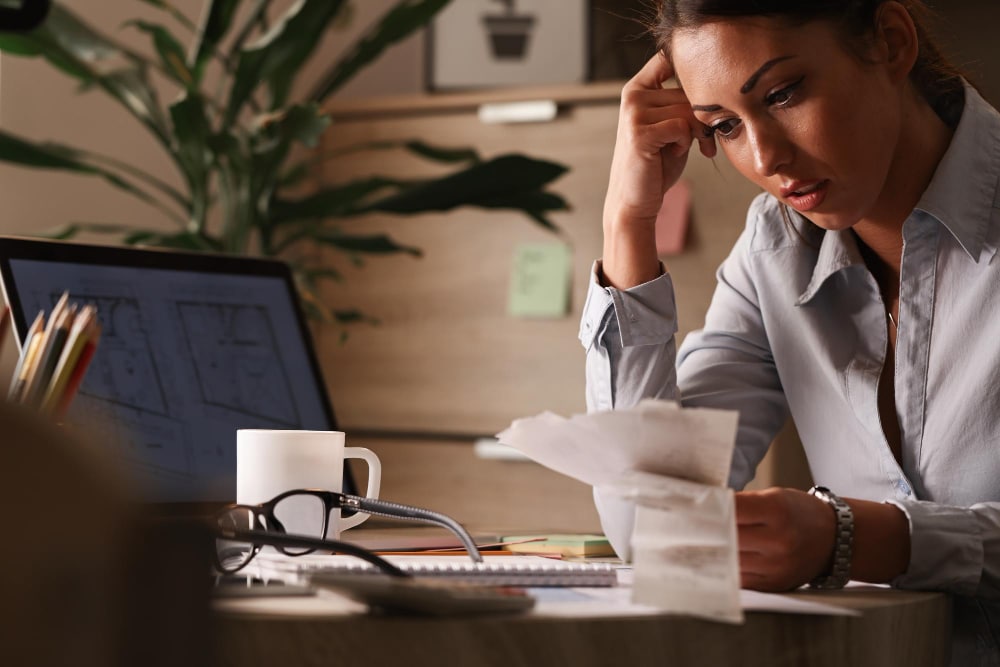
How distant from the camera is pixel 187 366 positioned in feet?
3.78

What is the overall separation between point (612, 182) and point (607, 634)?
2.23ft

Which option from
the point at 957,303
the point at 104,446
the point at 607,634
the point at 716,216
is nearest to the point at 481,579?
the point at 607,634

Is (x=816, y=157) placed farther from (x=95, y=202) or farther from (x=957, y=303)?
(x=95, y=202)

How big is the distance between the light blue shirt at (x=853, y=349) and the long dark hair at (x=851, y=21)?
30mm

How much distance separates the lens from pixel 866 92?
1.00 metres

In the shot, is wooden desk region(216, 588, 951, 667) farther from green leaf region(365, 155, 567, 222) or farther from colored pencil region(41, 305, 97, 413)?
green leaf region(365, 155, 567, 222)

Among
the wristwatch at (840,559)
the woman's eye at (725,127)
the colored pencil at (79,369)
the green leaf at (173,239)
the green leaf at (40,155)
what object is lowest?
the wristwatch at (840,559)

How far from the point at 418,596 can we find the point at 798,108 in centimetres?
64

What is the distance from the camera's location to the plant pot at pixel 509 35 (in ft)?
7.89

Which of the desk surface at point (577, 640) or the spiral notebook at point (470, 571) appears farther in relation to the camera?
the spiral notebook at point (470, 571)

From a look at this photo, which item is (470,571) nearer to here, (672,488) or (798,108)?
(672,488)

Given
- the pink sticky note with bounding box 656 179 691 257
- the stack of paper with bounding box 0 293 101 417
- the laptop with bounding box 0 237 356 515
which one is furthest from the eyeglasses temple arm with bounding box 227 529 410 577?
the pink sticky note with bounding box 656 179 691 257

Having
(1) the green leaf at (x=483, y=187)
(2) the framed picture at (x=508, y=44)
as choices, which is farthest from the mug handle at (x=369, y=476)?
(2) the framed picture at (x=508, y=44)

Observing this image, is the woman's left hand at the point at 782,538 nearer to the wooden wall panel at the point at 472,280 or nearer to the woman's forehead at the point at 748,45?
the woman's forehead at the point at 748,45
